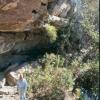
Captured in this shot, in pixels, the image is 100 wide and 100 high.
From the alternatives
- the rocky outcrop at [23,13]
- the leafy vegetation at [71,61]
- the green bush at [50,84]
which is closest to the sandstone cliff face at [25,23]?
the rocky outcrop at [23,13]

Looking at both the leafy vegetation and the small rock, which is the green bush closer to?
the leafy vegetation

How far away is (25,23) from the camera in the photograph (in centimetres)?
1773

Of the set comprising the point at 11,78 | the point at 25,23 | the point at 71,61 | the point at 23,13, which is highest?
the point at 23,13

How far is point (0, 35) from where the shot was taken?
1841 cm

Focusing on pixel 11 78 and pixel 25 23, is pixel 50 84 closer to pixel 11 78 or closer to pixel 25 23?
pixel 11 78

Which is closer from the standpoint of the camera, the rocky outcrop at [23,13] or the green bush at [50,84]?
the green bush at [50,84]

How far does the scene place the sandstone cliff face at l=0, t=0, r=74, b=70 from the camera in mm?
16797

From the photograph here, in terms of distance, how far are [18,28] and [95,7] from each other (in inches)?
275

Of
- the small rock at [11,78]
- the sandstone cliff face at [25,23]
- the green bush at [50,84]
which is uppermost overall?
the sandstone cliff face at [25,23]

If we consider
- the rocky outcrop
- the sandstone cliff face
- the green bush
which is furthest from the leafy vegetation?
the rocky outcrop

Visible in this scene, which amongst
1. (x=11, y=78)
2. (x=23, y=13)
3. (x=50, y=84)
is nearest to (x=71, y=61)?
(x=11, y=78)

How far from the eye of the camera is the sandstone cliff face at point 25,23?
16.8 meters

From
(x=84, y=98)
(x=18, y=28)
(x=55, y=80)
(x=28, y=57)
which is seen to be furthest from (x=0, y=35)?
(x=84, y=98)

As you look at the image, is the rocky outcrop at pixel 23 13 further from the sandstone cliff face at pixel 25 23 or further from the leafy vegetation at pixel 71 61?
the leafy vegetation at pixel 71 61
